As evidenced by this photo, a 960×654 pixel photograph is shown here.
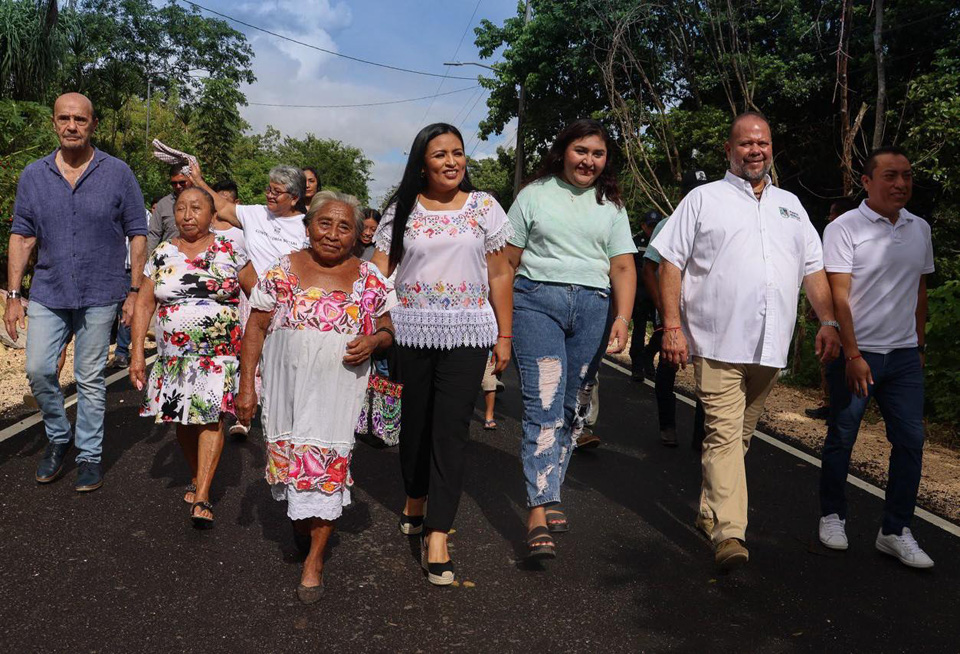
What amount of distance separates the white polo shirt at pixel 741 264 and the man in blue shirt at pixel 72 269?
3217 millimetres

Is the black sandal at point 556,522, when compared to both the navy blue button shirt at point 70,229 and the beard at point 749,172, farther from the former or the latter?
the navy blue button shirt at point 70,229

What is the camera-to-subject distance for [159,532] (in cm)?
431

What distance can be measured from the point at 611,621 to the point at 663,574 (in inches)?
24.5

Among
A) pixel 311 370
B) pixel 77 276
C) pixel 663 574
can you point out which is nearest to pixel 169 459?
pixel 77 276

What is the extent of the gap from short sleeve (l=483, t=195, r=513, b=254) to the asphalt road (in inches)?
60.0

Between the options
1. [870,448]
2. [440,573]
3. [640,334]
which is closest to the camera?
[440,573]

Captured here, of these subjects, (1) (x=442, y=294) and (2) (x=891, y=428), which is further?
(2) (x=891, y=428)

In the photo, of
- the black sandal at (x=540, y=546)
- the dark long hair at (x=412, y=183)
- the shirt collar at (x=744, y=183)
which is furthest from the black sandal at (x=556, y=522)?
the shirt collar at (x=744, y=183)

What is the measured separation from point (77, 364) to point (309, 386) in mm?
2216

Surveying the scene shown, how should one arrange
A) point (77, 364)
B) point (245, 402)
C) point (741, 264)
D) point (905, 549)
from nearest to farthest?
point (245, 402)
point (741, 264)
point (905, 549)
point (77, 364)

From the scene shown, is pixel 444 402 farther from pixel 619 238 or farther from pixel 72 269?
pixel 72 269

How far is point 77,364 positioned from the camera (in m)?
5.04

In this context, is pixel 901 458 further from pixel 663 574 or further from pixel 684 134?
pixel 684 134

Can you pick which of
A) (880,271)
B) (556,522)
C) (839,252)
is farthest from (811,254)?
(556,522)
